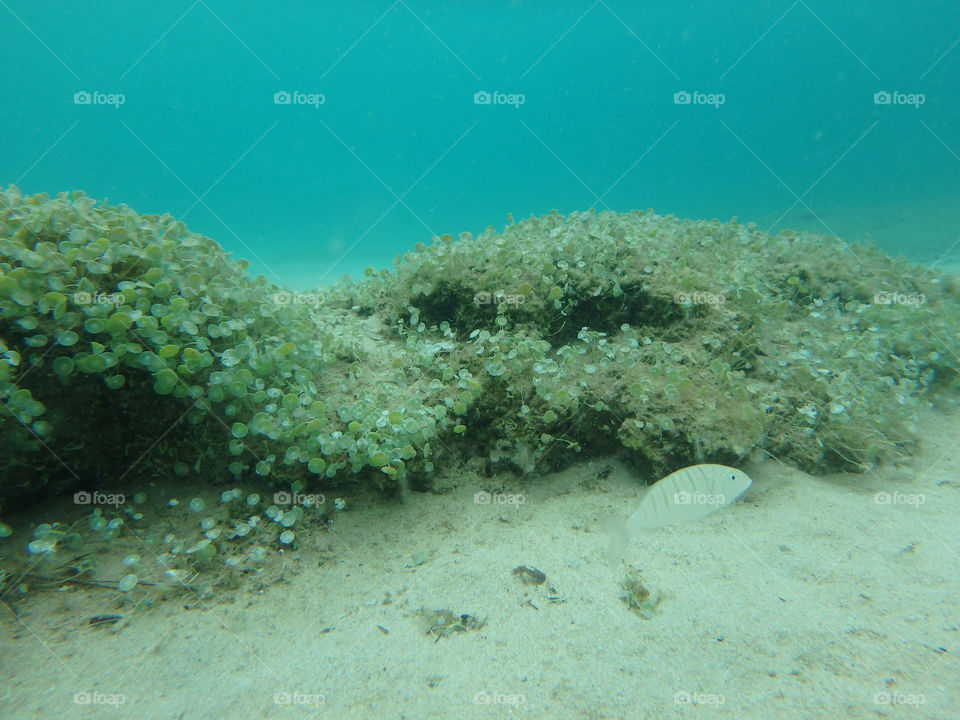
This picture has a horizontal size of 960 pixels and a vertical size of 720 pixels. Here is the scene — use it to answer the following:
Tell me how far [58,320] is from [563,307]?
3874 mm

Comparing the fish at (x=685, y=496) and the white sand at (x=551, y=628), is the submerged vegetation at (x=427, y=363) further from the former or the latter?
the fish at (x=685, y=496)

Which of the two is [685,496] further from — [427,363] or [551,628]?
[427,363]

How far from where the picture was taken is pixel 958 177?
114 feet

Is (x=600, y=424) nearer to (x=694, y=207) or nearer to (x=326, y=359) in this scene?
(x=326, y=359)

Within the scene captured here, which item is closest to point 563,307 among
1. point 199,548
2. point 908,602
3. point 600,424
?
point 600,424

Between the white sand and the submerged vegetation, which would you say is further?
the submerged vegetation

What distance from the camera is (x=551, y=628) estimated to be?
2.60 m

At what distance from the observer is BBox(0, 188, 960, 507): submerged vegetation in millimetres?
3010

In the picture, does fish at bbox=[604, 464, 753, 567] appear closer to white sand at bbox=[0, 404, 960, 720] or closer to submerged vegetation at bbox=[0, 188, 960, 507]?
white sand at bbox=[0, 404, 960, 720]

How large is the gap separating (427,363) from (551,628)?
87.6 inches

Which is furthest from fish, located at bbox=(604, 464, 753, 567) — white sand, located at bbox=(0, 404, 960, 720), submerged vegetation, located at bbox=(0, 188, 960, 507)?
submerged vegetation, located at bbox=(0, 188, 960, 507)

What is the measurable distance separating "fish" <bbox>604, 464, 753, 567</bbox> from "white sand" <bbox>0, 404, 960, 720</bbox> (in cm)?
59

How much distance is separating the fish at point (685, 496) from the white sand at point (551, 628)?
593mm

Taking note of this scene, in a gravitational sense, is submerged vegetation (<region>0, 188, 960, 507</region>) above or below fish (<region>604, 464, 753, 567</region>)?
above
